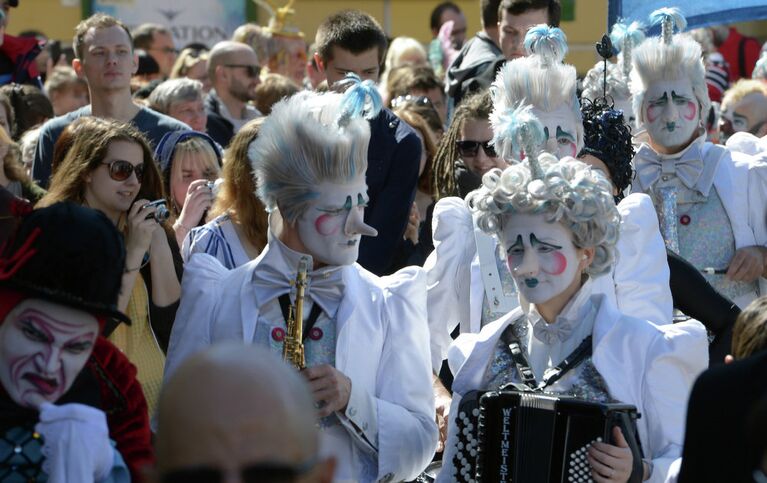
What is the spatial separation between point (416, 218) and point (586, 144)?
4.74 ft

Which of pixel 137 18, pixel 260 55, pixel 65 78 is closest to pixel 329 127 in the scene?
pixel 65 78

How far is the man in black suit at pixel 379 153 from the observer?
6.58 meters

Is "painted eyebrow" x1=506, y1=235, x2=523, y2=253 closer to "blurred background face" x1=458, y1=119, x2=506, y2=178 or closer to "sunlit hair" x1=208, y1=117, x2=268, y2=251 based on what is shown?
"sunlit hair" x1=208, y1=117, x2=268, y2=251

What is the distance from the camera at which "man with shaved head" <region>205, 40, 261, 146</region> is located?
31.2 ft

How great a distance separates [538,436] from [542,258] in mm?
→ 647

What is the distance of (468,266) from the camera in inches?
227

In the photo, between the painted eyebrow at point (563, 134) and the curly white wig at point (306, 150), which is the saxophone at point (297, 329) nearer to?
the curly white wig at point (306, 150)

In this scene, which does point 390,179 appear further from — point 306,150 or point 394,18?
point 394,18

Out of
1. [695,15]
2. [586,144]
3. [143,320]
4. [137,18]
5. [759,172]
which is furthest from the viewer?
[137,18]

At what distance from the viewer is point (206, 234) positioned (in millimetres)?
5586

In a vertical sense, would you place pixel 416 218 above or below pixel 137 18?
below

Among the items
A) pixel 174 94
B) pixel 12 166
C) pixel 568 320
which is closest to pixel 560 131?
pixel 568 320

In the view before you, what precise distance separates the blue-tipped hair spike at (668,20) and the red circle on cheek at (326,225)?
3061 millimetres

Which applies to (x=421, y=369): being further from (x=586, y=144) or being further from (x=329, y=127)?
(x=586, y=144)
